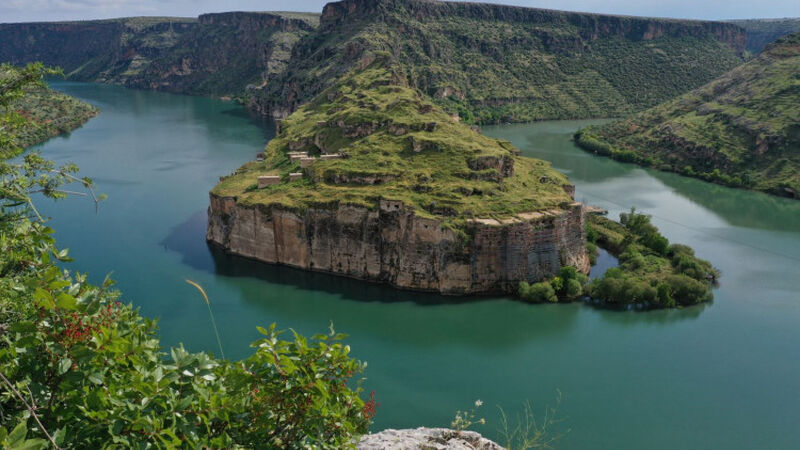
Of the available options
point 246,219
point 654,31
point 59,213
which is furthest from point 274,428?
point 654,31

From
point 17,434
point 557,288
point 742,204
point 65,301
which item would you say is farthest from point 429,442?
point 742,204

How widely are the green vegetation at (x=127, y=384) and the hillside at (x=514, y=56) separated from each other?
8924 centimetres

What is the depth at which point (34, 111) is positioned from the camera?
95.2 m

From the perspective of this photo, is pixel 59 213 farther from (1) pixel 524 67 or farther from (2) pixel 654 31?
(2) pixel 654 31

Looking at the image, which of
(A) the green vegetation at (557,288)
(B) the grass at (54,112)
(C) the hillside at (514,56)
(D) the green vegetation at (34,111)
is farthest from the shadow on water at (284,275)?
(C) the hillside at (514,56)

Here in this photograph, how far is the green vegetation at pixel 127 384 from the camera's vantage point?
553 cm

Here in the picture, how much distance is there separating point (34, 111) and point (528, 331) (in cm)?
10029

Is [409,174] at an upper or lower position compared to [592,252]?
upper

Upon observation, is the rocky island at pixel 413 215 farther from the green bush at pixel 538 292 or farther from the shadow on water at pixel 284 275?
the green bush at pixel 538 292

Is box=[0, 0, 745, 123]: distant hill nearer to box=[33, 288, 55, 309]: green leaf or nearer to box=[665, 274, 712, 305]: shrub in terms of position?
box=[665, 274, 712, 305]: shrub

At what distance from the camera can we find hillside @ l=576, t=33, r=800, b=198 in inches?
2714

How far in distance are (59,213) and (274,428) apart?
168 feet

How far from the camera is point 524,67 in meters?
140

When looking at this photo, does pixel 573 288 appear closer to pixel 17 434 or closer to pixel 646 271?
pixel 646 271
